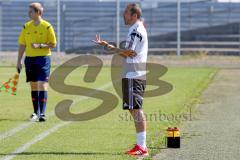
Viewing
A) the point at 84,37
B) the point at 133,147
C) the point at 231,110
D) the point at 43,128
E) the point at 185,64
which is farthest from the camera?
the point at 84,37

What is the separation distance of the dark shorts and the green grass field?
28.4 inches

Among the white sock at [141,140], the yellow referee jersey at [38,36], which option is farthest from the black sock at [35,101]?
the white sock at [141,140]

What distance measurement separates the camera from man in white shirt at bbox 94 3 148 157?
35.6 ft

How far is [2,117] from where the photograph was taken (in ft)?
49.2

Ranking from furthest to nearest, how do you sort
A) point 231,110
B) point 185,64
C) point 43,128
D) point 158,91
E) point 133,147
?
1. point 185,64
2. point 158,91
3. point 231,110
4. point 43,128
5. point 133,147

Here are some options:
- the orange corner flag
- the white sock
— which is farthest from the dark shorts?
the white sock

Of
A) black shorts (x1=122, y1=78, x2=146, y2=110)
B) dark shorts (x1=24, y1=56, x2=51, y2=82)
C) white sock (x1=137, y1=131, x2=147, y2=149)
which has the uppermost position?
black shorts (x1=122, y1=78, x2=146, y2=110)

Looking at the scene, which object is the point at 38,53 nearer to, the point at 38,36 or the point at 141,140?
the point at 38,36

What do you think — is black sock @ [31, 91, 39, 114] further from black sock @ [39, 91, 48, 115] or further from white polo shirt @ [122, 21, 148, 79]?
white polo shirt @ [122, 21, 148, 79]

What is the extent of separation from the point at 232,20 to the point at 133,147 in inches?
1334

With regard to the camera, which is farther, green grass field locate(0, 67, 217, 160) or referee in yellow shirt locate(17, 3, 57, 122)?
referee in yellow shirt locate(17, 3, 57, 122)

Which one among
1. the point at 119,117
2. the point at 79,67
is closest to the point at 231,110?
the point at 119,117

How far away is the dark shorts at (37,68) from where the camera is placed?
48.8 ft

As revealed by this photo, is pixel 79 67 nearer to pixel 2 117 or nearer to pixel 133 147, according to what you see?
pixel 2 117
